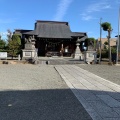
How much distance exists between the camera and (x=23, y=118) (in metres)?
5.15

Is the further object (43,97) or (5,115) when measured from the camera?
(43,97)

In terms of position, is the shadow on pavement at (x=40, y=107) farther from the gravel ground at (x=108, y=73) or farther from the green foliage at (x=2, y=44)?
the green foliage at (x=2, y=44)

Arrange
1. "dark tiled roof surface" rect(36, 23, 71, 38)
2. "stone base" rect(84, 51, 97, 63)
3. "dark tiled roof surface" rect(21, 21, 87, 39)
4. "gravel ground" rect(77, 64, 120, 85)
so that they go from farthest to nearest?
"dark tiled roof surface" rect(36, 23, 71, 38) < "dark tiled roof surface" rect(21, 21, 87, 39) < "stone base" rect(84, 51, 97, 63) < "gravel ground" rect(77, 64, 120, 85)

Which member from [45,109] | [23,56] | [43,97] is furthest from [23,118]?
[23,56]

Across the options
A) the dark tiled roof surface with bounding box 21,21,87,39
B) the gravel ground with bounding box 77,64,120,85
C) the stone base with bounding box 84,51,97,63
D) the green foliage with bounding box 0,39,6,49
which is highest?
the dark tiled roof surface with bounding box 21,21,87,39

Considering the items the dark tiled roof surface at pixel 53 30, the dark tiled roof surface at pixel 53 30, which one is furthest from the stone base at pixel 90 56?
the dark tiled roof surface at pixel 53 30

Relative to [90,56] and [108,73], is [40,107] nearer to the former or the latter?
[108,73]

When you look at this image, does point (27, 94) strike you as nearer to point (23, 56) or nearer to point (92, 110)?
point (92, 110)

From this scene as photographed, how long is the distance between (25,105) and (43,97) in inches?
46.4

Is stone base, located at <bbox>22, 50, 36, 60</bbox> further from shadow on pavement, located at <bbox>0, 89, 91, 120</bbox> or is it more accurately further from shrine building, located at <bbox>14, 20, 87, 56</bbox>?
shadow on pavement, located at <bbox>0, 89, 91, 120</bbox>

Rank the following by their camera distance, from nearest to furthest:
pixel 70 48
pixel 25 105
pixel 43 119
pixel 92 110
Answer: pixel 43 119, pixel 92 110, pixel 25 105, pixel 70 48

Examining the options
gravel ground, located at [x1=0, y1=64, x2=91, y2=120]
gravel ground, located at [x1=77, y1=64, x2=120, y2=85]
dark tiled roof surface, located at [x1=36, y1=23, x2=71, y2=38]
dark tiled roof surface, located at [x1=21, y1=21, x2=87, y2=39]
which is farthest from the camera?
dark tiled roof surface, located at [x1=36, y1=23, x2=71, y2=38]

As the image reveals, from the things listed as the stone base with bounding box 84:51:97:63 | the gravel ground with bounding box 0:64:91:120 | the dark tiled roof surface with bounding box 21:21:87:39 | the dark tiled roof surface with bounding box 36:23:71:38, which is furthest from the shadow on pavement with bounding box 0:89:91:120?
the dark tiled roof surface with bounding box 36:23:71:38

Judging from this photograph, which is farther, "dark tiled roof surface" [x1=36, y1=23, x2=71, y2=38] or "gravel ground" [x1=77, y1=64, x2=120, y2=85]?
"dark tiled roof surface" [x1=36, y1=23, x2=71, y2=38]
